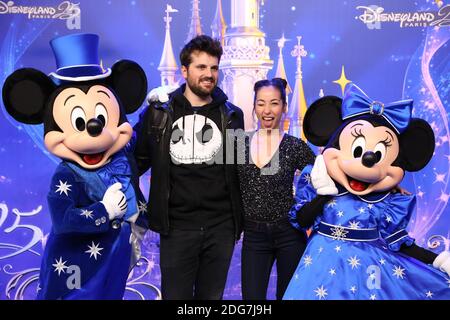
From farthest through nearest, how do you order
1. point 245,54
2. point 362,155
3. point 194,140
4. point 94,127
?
point 245,54 → point 194,140 → point 362,155 → point 94,127

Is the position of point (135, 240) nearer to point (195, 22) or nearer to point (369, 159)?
point (369, 159)

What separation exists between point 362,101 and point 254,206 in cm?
70

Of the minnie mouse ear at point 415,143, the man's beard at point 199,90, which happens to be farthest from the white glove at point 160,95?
the minnie mouse ear at point 415,143

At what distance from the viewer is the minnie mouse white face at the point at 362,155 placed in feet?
9.34

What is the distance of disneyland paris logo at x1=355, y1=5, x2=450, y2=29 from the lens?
3.94m

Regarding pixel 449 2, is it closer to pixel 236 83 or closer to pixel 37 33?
pixel 236 83

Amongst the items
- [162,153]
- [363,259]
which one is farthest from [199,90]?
[363,259]

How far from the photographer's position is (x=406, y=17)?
3.95 metres

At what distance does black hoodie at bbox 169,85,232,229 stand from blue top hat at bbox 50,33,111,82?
0.45 meters

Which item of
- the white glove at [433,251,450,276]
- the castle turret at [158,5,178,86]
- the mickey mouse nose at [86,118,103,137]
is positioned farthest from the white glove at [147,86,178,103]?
the white glove at [433,251,450,276]

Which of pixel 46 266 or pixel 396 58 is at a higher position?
pixel 396 58

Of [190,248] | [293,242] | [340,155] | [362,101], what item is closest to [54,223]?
[190,248]

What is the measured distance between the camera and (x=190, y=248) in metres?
2.94

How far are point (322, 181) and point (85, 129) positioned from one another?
1.09 meters
